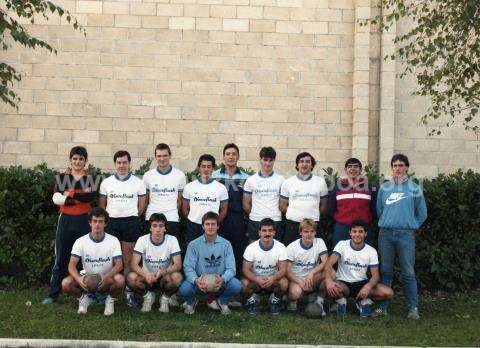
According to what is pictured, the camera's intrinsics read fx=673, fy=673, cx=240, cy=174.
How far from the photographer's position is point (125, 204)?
837cm

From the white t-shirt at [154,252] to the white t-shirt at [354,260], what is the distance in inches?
79.2

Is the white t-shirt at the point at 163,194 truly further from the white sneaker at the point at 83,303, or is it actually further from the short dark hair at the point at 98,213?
the white sneaker at the point at 83,303

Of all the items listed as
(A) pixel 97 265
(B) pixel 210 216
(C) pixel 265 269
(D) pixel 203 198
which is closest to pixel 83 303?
(A) pixel 97 265

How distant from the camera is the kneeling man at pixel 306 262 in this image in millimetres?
8117

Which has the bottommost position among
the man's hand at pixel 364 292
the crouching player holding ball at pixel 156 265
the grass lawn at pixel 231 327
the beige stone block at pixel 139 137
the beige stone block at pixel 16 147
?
the grass lawn at pixel 231 327

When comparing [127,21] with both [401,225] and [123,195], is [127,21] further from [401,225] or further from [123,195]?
[401,225]

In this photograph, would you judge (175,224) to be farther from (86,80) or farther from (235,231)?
(86,80)

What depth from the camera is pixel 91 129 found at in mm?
12039

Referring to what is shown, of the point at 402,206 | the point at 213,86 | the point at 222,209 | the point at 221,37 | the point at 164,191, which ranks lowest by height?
the point at 222,209

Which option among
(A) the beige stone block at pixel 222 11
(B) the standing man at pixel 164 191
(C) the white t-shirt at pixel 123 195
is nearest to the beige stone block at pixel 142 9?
(A) the beige stone block at pixel 222 11

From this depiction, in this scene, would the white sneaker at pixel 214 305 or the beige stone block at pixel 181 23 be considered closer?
the white sneaker at pixel 214 305

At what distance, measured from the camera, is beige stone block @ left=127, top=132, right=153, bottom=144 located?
39.5 feet

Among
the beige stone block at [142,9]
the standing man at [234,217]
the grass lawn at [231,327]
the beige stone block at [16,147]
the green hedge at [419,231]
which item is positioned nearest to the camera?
the grass lawn at [231,327]

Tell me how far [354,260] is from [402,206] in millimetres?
873
